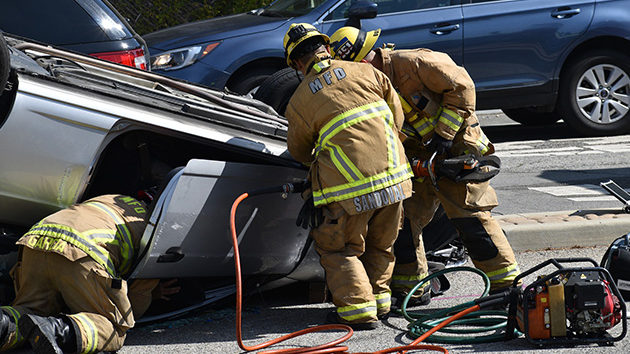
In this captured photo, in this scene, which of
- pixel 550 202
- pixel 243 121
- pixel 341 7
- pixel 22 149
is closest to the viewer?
pixel 22 149

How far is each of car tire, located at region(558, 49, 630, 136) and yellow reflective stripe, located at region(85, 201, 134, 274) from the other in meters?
5.97

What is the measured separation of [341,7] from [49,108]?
477cm

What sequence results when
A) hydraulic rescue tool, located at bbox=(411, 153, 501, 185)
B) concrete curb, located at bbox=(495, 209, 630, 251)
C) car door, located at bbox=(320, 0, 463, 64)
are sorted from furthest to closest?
car door, located at bbox=(320, 0, 463, 64) < concrete curb, located at bbox=(495, 209, 630, 251) < hydraulic rescue tool, located at bbox=(411, 153, 501, 185)

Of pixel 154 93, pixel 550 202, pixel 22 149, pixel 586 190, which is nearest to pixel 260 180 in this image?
pixel 154 93

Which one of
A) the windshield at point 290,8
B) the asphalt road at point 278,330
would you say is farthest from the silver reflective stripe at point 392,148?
the windshield at point 290,8

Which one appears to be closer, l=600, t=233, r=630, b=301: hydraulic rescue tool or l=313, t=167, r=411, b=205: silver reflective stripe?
l=313, t=167, r=411, b=205: silver reflective stripe

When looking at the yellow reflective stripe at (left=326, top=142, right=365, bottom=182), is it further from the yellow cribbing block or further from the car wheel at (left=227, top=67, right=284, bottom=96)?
the car wheel at (left=227, top=67, right=284, bottom=96)

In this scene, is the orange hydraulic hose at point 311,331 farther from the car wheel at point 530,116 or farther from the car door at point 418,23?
the car wheel at point 530,116

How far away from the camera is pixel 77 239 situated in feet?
13.2

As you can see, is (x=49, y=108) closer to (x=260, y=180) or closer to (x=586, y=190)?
(x=260, y=180)

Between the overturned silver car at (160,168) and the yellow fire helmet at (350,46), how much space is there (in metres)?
0.50

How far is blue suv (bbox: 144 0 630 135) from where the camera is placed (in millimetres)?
8320

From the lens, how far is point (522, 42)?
883 centimetres

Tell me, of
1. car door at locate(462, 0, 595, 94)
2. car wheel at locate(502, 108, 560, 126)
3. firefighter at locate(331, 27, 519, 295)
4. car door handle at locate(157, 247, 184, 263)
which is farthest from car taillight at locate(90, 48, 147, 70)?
car wheel at locate(502, 108, 560, 126)
